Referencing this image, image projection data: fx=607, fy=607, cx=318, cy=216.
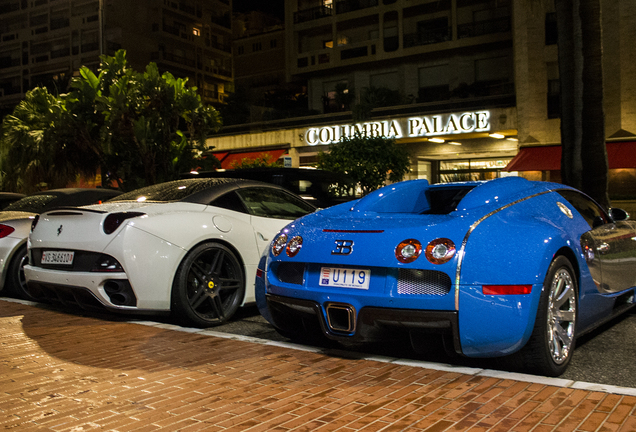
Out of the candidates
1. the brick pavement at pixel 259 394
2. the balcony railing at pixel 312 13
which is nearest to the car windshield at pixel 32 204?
the brick pavement at pixel 259 394

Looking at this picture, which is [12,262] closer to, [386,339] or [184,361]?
[184,361]

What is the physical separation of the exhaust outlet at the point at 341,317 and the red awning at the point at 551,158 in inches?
773

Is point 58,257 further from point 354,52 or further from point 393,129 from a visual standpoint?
point 354,52

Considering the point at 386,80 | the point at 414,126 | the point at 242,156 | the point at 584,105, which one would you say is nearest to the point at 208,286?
the point at 584,105

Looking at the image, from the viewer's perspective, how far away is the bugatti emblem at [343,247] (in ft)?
12.4

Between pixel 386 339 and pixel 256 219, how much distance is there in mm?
2425

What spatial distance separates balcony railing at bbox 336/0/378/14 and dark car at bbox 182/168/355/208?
1017 inches

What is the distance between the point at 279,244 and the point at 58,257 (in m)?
2.30

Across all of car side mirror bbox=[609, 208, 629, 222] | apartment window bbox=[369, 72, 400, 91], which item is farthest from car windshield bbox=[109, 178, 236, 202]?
apartment window bbox=[369, 72, 400, 91]

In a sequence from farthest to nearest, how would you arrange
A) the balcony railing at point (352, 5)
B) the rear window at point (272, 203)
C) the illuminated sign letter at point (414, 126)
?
the balcony railing at point (352, 5) → the illuminated sign letter at point (414, 126) → the rear window at point (272, 203)

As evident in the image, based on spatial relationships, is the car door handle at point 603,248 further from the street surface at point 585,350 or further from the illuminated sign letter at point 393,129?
the illuminated sign letter at point 393,129

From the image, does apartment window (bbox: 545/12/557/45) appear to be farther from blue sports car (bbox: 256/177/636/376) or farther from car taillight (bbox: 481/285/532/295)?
car taillight (bbox: 481/285/532/295)

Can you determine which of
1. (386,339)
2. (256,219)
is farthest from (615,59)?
(386,339)

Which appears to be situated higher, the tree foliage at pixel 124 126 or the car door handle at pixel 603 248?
the tree foliage at pixel 124 126
